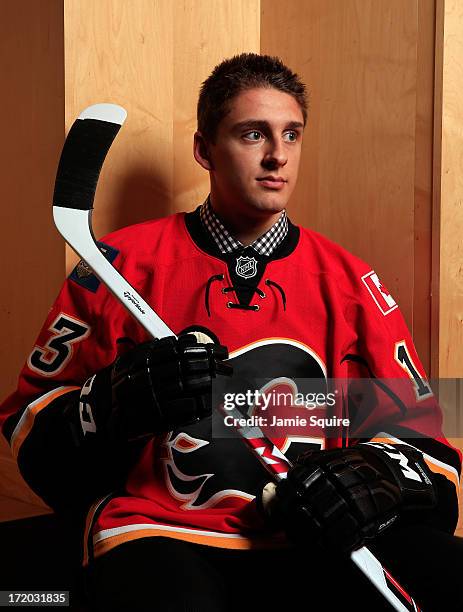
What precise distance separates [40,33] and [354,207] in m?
0.71

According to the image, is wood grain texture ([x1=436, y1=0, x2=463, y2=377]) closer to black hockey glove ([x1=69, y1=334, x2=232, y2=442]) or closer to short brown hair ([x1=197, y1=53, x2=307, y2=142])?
short brown hair ([x1=197, y1=53, x2=307, y2=142])

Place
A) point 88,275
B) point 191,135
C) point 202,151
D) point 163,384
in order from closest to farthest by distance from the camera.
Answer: point 163,384 < point 88,275 < point 202,151 < point 191,135

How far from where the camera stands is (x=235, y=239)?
4.44 ft

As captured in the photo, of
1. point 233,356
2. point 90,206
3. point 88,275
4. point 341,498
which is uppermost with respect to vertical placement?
point 90,206

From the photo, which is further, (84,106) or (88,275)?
(84,106)

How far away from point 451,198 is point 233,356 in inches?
24.4

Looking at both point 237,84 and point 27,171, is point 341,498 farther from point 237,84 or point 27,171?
point 27,171

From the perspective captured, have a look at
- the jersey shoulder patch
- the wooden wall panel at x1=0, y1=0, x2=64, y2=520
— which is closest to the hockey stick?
the jersey shoulder patch

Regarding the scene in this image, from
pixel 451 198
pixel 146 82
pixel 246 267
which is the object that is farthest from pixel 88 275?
pixel 451 198

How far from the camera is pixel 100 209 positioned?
1.57 meters

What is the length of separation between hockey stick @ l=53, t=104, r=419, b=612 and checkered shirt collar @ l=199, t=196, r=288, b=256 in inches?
8.9

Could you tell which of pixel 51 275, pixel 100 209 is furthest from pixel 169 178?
pixel 51 275

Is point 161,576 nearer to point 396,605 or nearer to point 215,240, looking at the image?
point 396,605

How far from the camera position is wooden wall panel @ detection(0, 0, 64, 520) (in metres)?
1.53
